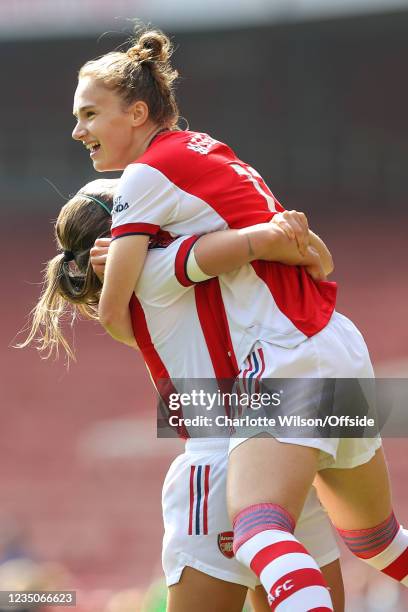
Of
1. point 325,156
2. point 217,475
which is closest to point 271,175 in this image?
point 325,156

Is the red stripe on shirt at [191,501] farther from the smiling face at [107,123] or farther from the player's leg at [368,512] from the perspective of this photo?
the smiling face at [107,123]

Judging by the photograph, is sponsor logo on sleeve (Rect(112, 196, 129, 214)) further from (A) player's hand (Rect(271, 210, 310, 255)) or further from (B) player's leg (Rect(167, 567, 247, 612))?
(B) player's leg (Rect(167, 567, 247, 612))

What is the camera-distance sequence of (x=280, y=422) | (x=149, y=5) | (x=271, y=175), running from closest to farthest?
(x=280, y=422) → (x=149, y=5) → (x=271, y=175)

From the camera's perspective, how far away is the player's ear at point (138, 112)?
104 inches

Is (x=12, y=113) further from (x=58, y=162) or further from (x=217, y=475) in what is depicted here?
(x=217, y=475)

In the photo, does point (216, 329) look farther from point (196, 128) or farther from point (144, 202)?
point (196, 128)

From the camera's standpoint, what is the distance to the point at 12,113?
576 inches

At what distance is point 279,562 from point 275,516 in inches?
4.0

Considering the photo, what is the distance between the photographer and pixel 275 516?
85.5 inches

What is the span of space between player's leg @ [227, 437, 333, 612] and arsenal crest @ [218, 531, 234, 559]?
0.16 meters

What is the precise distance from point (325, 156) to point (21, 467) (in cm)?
613

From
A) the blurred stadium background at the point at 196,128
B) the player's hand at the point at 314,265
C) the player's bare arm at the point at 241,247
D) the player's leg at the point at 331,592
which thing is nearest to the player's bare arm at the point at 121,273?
the player's bare arm at the point at 241,247

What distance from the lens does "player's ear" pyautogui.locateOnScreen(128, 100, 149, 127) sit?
8.70 ft

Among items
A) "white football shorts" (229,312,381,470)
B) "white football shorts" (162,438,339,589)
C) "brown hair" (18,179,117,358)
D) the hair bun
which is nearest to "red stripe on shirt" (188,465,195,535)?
"white football shorts" (162,438,339,589)
